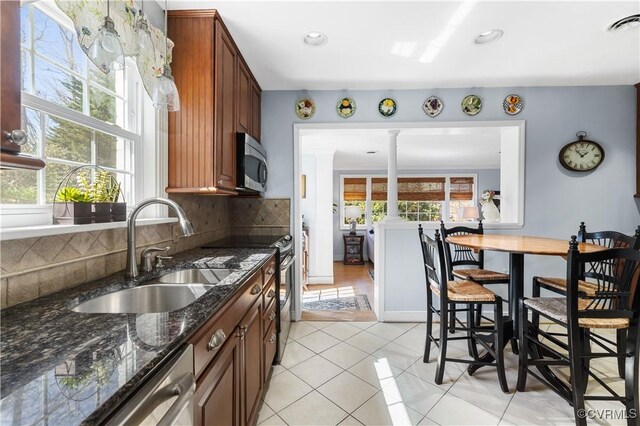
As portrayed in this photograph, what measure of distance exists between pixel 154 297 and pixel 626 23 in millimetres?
3259

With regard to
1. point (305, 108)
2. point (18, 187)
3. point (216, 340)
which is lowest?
point (216, 340)

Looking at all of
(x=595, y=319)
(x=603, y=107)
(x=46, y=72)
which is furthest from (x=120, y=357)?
(x=603, y=107)

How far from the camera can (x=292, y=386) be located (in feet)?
6.27

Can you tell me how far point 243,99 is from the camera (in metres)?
2.38

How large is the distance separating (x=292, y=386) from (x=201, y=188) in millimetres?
1435

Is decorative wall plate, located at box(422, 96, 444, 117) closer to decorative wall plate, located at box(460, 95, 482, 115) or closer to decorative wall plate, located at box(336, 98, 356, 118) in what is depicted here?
decorative wall plate, located at box(460, 95, 482, 115)

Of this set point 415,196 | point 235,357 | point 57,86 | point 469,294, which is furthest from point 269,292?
point 415,196

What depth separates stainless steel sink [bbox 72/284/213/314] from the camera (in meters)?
1.14

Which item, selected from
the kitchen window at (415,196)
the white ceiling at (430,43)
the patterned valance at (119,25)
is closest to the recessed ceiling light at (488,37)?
the white ceiling at (430,43)

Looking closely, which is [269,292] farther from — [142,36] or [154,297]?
[142,36]

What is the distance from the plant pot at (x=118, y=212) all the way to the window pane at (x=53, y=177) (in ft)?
0.65

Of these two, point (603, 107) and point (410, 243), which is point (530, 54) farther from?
point (410, 243)

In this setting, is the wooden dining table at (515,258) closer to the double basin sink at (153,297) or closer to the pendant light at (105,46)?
the double basin sink at (153,297)

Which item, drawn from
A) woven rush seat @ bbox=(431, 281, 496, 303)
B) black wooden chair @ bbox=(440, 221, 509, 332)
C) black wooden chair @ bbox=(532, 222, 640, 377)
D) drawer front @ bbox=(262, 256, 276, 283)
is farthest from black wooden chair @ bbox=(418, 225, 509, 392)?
drawer front @ bbox=(262, 256, 276, 283)
